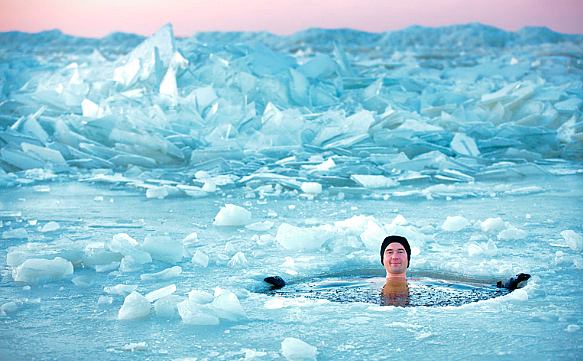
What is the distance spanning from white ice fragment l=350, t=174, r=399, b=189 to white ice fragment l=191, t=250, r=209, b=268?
2.51 metres

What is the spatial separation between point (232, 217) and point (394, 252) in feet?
4.47

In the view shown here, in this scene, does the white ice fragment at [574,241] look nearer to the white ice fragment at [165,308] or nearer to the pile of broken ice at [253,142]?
the pile of broken ice at [253,142]

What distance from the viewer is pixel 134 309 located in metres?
2.81

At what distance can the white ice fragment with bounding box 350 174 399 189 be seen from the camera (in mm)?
6047

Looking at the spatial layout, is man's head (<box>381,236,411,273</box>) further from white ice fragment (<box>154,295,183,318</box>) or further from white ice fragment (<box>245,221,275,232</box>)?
white ice fragment (<box>154,295,183,318</box>)

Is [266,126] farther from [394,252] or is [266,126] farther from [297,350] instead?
[297,350]

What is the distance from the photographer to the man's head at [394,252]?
11.6ft

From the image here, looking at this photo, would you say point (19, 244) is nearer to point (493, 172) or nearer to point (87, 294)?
point (87, 294)

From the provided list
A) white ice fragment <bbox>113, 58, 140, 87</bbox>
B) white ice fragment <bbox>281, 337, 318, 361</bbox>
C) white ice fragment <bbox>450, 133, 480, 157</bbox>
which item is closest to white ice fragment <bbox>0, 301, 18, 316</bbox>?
white ice fragment <bbox>281, 337, 318, 361</bbox>

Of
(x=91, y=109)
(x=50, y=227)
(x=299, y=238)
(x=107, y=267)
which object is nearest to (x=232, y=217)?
(x=299, y=238)

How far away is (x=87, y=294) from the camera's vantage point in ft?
10.5

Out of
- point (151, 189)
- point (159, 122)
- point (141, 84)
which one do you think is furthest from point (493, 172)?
point (141, 84)

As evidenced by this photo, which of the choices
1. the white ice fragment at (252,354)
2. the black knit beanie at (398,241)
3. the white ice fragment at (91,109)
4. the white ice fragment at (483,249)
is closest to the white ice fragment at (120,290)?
the white ice fragment at (252,354)

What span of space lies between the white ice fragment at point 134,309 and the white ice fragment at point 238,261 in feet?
2.92
